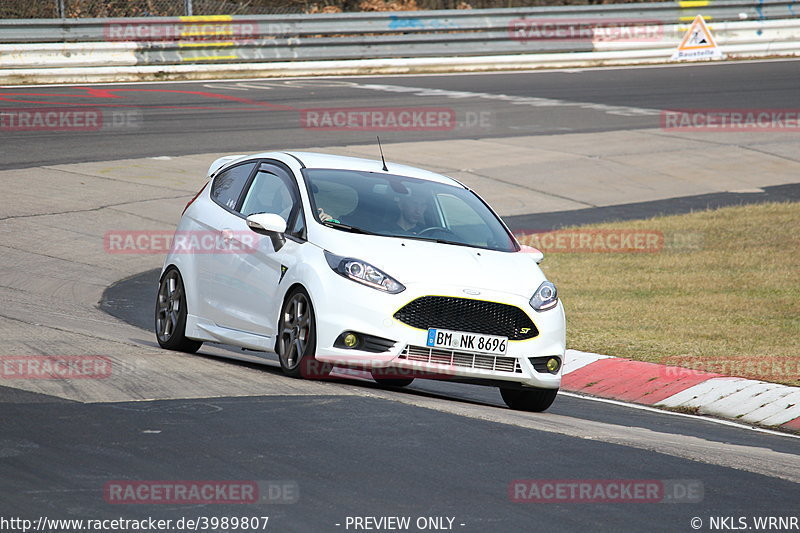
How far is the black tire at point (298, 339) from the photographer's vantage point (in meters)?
9.09

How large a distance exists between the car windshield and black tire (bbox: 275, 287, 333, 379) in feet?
2.27

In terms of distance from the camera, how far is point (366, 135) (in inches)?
1034

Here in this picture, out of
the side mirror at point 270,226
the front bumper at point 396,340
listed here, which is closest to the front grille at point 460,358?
the front bumper at point 396,340

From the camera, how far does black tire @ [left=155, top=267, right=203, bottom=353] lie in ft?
35.5

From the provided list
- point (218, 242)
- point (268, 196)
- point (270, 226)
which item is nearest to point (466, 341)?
point (270, 226)

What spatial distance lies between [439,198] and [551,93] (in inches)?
866

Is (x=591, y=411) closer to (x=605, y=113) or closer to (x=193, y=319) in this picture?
(x=193, y=319)

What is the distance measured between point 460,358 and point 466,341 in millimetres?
125

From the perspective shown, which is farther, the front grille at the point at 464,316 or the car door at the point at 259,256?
the car door at the point at 259,256

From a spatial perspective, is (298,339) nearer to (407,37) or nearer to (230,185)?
(230,185)

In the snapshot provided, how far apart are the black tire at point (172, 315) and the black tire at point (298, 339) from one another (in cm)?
157

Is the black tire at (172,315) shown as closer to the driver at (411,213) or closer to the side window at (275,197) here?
the side window at (275,197)

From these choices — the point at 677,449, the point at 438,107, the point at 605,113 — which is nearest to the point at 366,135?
the point at 438,107

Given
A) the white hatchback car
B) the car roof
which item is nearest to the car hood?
the white hatchback car
